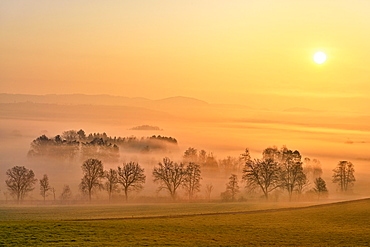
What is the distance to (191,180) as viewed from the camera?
128 m

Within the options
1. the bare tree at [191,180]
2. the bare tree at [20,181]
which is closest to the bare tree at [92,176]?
the bare tree at [20,181]

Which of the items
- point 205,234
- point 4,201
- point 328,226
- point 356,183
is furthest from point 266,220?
point 356,183

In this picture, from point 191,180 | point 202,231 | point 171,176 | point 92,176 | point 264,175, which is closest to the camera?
point 202,231

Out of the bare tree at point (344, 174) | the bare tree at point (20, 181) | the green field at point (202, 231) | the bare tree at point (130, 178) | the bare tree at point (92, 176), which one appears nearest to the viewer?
the green field at point (202, 231)

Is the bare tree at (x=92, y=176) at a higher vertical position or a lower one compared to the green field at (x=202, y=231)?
higher

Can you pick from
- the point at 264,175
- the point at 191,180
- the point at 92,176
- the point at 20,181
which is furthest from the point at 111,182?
the point at 264,175

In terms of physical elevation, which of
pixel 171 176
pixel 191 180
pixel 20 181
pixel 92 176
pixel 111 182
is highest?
pixel 92 176

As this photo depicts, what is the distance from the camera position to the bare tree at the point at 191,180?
126 metres

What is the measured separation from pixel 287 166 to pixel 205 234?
226ft

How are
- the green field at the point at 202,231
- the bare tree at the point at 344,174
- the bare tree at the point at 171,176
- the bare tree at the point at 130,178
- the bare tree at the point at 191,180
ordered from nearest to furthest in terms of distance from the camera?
the green field at the point at 202,231
the bare tree at the point at 130,178
the bare tree at the point at 171,176
the bare tree at the point at 191,180
the bare tree at the point at 344,174

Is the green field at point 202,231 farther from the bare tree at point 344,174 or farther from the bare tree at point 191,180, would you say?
the bare tree at point 344,174

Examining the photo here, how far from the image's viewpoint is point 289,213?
263ft

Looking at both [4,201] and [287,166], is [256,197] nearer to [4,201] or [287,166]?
[287,166]

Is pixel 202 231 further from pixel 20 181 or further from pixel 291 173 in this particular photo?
pixel 20 181
